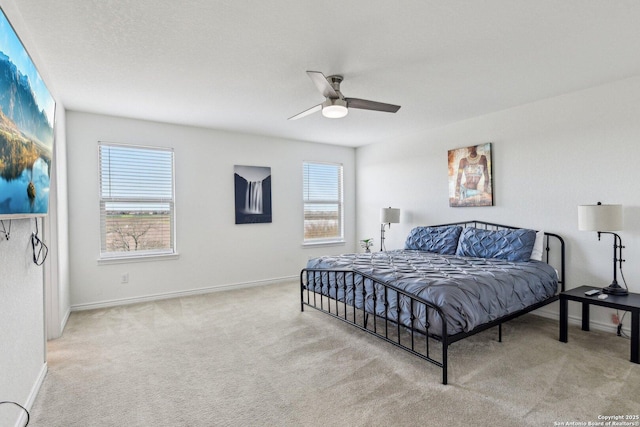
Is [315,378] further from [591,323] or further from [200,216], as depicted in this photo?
[200,216]

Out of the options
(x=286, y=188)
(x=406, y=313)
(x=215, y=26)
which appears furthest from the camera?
(x=286, y=188)

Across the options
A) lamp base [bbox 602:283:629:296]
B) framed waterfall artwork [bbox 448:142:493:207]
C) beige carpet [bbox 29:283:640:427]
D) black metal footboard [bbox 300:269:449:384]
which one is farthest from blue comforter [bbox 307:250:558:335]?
framed waterfall artwork [bbox 448:142:493:207]

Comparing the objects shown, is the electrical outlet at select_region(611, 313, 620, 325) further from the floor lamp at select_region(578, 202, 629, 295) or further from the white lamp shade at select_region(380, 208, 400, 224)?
the white lamp shade at select_region(380, 208, 400, 224)

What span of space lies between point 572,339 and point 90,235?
557 centimetres

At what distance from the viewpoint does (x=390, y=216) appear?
18.0ft

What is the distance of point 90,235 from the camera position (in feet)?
14.2

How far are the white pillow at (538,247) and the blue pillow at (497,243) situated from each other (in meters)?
0.05

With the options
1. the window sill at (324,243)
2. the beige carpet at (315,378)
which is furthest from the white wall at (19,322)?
the window sill at (324,243)

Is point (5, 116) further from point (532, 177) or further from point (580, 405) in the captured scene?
point (532, 177)

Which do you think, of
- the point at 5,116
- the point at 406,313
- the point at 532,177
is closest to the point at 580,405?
the point at 406,313

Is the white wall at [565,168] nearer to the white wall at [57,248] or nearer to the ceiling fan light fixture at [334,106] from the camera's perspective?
the ceiling fan light fixture at [334,106]

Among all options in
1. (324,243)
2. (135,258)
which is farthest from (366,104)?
(135,258)

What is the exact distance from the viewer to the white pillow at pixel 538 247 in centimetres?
374

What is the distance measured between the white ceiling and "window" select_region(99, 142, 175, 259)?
67 centimetres
